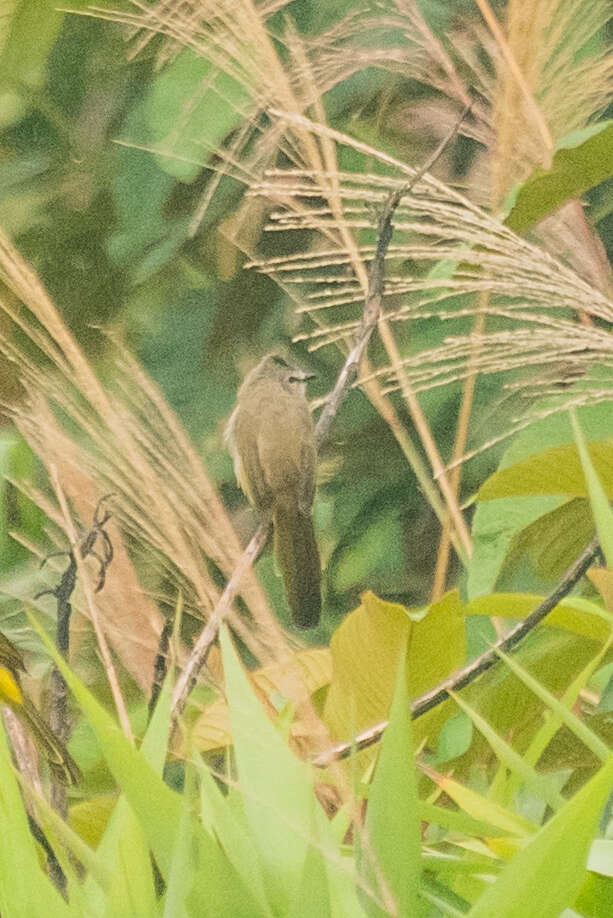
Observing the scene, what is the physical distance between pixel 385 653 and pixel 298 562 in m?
0.43

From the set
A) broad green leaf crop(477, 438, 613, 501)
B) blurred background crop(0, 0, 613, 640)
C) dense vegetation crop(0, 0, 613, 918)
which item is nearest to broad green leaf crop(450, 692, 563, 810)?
dense vegetation crop(0, 0, 613, 918)

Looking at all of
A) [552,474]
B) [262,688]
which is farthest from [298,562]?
[552,474]

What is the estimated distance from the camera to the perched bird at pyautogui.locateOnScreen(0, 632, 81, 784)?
0.67m

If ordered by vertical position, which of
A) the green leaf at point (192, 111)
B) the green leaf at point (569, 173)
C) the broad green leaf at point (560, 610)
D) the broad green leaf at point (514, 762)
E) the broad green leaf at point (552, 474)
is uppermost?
the green leaf at point (192, 111)

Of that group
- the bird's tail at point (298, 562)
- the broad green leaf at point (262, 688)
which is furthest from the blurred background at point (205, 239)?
the broad green leaf at point (262, 688)

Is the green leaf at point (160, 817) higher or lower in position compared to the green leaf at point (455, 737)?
higher

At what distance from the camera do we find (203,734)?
31.4 inches

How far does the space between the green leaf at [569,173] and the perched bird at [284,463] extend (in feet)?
1.26

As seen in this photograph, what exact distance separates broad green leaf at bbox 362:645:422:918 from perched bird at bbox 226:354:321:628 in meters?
0.66

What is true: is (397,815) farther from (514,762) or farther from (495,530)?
(495,530)

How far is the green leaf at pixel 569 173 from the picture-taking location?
2.35 ft

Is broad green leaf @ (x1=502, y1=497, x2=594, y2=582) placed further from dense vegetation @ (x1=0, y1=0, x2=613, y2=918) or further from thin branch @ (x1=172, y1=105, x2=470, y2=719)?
thin branch @ (x1=172, y1=105, x2=470, y2=719)

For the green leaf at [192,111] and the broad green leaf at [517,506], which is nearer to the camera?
the broad green leaf at [517,506]

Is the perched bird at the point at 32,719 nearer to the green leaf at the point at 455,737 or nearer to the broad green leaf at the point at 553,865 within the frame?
the green leaf at the point at 455,737
